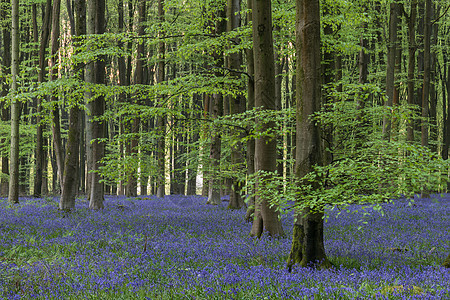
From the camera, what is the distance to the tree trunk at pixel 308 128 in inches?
239

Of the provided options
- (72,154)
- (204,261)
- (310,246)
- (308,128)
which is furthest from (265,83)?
(72,154)

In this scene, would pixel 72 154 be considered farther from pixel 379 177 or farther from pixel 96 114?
pixel 379 177

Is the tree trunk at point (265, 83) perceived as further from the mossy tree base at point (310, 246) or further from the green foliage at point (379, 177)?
the green foliage at point (379, 177)

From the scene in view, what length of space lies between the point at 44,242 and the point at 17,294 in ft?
13.0

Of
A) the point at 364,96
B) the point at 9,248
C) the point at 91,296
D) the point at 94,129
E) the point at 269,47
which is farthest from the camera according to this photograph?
the point at 94,129

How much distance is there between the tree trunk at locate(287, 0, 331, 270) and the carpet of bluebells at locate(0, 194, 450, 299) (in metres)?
0.42

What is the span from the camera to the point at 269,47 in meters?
9.51

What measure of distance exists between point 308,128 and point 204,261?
10.2ft

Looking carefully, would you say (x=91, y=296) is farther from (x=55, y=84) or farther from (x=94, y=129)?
(x=94, y=129)

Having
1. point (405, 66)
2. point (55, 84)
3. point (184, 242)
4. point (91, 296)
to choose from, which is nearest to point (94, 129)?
point (55, 84)

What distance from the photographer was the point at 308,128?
6148 millimetres

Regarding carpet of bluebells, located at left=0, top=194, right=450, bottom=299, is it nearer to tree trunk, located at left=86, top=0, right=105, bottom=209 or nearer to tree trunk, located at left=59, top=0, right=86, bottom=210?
tree trunk, located at left=59, top=0, right=86, bottom=210

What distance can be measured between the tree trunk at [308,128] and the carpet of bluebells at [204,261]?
0.42m

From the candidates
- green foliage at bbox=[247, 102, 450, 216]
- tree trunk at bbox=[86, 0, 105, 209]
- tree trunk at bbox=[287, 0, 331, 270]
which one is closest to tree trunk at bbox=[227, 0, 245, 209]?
tree trunk at bbox=[287, 0, 331, 270]
